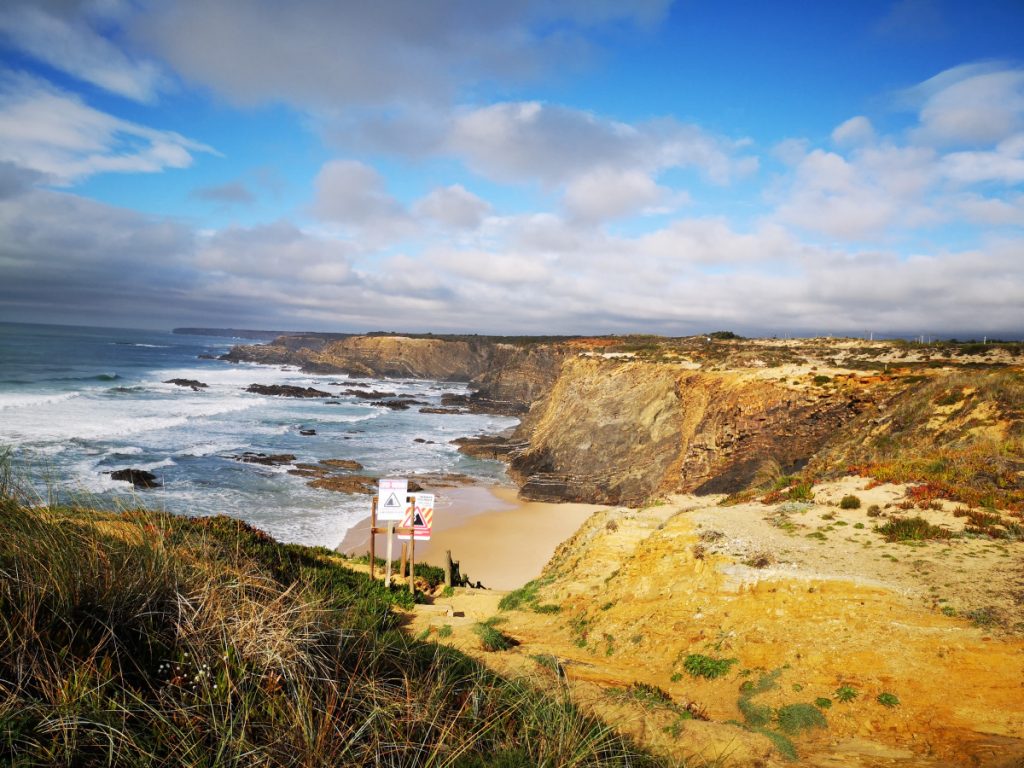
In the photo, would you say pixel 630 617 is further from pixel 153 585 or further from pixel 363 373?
pixel 363 373

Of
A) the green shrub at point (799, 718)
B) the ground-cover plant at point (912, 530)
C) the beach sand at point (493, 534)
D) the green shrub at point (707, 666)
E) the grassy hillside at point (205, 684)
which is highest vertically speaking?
the grassy hillside at point (205, 684)

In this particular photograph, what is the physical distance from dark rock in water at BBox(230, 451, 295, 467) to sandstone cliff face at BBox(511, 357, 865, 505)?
47.8 ft

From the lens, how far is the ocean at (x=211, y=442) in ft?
75.9

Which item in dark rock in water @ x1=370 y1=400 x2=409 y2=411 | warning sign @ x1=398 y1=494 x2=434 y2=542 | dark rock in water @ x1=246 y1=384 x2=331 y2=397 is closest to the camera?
warning sign @ x1=398 y1=494 x2=434 y2=542

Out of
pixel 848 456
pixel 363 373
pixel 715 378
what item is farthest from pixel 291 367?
pixel 848 456

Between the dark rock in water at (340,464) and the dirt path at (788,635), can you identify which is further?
the dark rock in water at (340,464)

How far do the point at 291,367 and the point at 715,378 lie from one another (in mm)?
108117

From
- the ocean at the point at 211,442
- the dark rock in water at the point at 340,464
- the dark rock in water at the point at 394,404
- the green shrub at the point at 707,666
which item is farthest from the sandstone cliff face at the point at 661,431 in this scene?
the dark rock in water at the point at 394,404

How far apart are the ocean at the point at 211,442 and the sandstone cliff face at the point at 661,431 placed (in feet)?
17.2

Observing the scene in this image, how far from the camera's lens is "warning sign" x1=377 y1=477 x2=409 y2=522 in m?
13.0

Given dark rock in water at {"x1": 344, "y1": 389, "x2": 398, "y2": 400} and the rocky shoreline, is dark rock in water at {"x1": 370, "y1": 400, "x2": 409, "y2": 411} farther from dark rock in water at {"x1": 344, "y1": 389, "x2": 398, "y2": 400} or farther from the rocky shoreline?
the rocky shoreline

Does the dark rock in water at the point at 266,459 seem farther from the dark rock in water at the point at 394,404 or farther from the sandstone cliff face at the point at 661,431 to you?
the dark rock in water at the point at 394,404

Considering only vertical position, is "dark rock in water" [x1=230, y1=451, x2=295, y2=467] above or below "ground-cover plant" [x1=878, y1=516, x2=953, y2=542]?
below

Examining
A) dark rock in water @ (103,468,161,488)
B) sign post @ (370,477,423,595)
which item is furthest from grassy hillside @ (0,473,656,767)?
dark rock in water @ (103,468,161,488)
